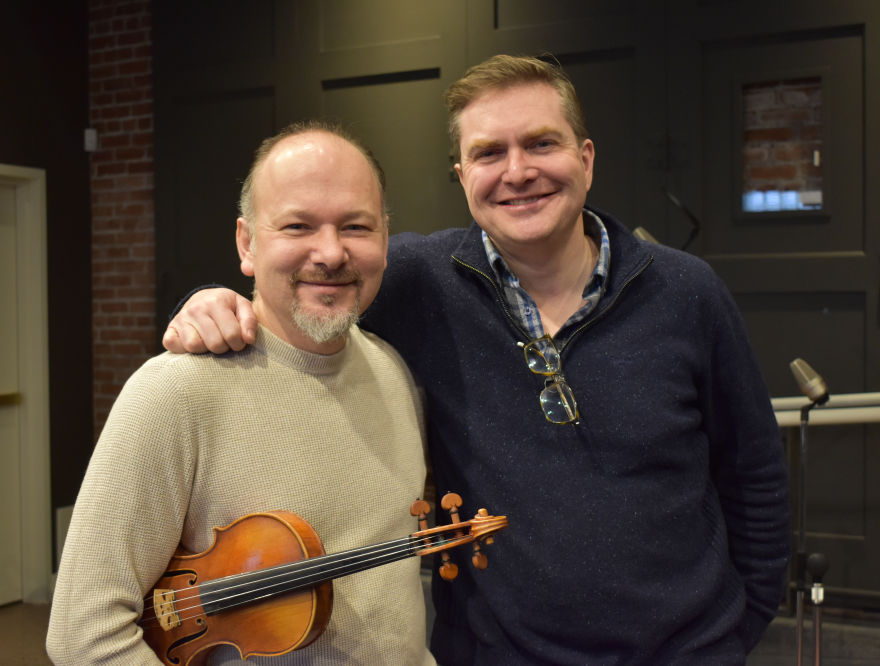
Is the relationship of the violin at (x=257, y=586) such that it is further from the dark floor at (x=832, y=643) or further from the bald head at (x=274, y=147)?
the dark floor at (x=832, y=643)

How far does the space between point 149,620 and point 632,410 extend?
0.92m

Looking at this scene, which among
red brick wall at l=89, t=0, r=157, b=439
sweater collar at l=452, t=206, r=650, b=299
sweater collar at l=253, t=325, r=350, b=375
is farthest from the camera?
red brick wall at l=89, t=0, r=157, b=439

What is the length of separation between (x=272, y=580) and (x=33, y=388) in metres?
3.92

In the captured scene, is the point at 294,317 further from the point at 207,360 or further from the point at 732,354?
the point at 732,354

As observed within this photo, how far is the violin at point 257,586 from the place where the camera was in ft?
3.82

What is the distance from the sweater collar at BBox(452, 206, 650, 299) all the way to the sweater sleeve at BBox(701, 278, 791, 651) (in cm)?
18

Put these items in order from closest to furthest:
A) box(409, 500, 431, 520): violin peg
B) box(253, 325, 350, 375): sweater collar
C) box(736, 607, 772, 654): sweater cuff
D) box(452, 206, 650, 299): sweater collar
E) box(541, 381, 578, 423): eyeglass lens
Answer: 1. box(409, 500, 431, 520): violin peg
2. box(253, 325, 350, 375): sweater collar
3. box(541, 381, 578, 423): eyeglass lens
4. box(452, 206, 650, 299): sweater collar
5. box(736, 607, 772, 654): sweater cuff

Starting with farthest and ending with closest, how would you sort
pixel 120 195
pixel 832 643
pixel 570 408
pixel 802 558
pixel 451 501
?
pixel 120 195, pixel 832 643, pixel 802 558, pixel 570 408, pixel 451 501

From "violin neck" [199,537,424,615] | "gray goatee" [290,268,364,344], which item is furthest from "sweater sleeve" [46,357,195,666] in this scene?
"gray goatee" [290,268,364,344]

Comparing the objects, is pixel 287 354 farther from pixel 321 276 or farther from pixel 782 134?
pixel 782 134

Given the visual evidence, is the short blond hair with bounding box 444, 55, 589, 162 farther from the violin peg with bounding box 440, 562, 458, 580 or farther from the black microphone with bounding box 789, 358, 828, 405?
the black microphone with bounding box 789, 358, 828, 405

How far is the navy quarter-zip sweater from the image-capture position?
4.82 feet

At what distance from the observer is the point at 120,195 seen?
4781 mm

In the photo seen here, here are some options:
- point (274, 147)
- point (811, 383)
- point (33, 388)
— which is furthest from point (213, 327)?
point (33, 388)
